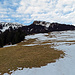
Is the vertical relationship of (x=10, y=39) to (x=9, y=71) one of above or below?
below

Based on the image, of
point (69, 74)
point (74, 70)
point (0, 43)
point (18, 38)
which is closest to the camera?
point (69, 74)

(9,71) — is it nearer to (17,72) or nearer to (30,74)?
(17,72)

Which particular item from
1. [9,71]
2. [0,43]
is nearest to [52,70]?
[9,71]

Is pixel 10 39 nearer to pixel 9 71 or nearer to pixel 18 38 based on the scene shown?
pixel 18 38

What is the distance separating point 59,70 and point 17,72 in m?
5.43

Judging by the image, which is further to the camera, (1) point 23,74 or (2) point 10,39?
(2) point 10,39

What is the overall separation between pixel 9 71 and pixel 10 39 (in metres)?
49.4

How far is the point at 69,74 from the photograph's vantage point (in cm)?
892

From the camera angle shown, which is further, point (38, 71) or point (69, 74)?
point (38, 71)

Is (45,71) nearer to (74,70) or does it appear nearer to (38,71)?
(38,71)

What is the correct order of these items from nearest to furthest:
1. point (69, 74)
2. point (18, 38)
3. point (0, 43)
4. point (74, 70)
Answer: point (69, 74), point (74, 70), point (0, 43), point (18, 38)

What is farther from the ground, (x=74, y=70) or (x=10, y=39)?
(x=74, y=70)

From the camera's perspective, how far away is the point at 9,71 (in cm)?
1013

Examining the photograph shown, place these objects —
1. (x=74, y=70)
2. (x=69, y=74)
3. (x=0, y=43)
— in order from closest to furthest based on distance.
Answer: (x=69, y=74) < (x=74, y=70) < (x=0, y=43)
